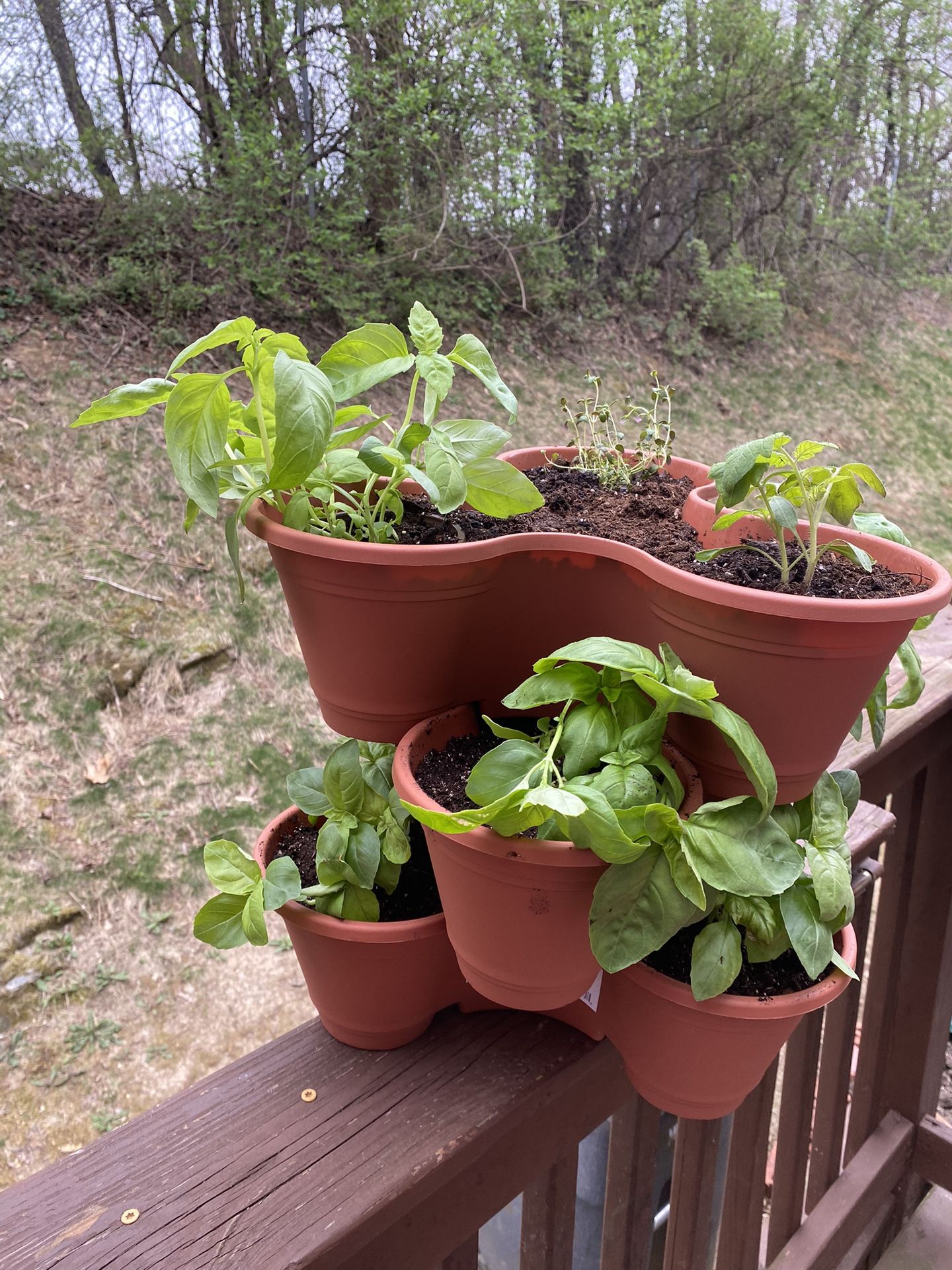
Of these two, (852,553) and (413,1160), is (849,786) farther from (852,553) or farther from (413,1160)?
(413,1160)

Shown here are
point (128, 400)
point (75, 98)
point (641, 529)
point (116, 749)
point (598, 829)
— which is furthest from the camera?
point (75, 98)

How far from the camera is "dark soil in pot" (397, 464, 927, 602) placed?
1.83 feet

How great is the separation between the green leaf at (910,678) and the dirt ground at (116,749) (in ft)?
5.53

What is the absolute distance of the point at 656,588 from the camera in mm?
554

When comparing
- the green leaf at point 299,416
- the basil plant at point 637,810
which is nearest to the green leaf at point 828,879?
the basil plant at point 637,810

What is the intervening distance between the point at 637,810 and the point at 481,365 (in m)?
0.35

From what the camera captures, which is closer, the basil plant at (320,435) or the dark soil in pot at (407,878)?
the basil plant at (320,435)

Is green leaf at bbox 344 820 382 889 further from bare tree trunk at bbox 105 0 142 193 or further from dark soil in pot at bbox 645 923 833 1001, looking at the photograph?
bare tree trunk at bbox 105 0 142 193

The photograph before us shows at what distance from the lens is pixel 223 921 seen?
24.0 inches

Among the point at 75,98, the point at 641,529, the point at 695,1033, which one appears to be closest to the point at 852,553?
the point at 641,529

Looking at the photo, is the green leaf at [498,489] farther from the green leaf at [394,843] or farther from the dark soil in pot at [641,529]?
the green leaf at [394,843]

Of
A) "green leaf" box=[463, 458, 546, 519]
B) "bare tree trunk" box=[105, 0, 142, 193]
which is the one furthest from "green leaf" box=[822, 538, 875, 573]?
"bare tree trunk" box=[105, 0, 142, 193]

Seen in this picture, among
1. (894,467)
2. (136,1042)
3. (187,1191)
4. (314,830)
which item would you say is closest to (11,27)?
(136,1042)

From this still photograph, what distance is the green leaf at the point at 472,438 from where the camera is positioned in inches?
23.0
